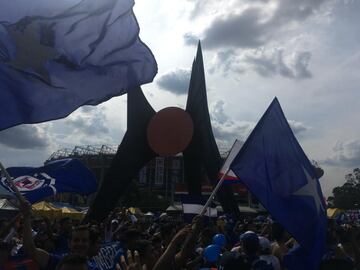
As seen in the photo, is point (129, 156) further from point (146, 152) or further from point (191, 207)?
point (191, 207)

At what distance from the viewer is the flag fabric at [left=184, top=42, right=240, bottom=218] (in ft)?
68.0

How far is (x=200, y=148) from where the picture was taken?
2162 centimetres

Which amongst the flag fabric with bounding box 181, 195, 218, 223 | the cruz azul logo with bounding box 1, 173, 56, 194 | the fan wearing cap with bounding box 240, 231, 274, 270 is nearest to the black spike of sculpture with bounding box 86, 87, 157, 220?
the flag fabric with bounding box 181, 195, 218, 223

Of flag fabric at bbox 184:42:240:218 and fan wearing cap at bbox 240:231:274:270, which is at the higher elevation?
flag fabric at bbox 184:42:240:218

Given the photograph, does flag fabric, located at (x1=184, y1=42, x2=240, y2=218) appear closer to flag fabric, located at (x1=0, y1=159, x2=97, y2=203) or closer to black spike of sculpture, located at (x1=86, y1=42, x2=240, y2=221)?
black spike of sculpture, located at (x1=86, y1=42, x2=240, y2=221)

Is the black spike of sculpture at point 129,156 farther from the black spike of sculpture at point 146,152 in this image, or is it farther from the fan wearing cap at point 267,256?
the fan wearing cap at point 267,256

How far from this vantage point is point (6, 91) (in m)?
5.20

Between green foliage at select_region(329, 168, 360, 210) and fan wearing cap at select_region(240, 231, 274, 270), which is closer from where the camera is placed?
fan wearing cap at select_region(240, 231, 274, 270)

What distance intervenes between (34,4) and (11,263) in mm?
3181

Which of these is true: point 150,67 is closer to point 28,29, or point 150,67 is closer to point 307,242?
point 28,29

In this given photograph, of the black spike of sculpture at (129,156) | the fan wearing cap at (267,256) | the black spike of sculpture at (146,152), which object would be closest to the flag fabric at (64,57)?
the fan wearing cap at (267,256)

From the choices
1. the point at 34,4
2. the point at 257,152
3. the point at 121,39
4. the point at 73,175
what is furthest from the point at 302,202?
the point at 73,175

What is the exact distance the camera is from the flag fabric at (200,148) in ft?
68.0

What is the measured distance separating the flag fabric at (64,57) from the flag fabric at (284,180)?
1.92m
